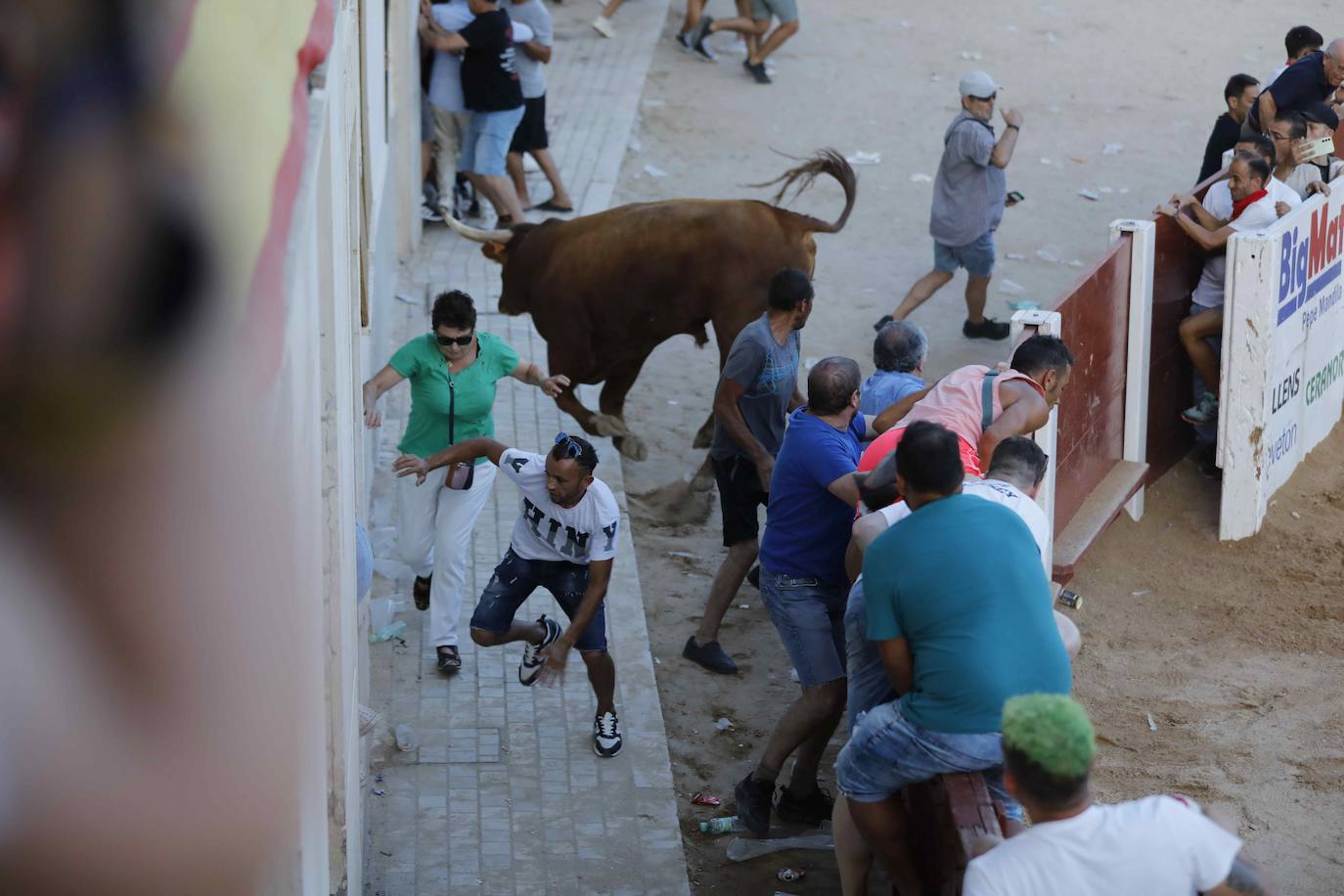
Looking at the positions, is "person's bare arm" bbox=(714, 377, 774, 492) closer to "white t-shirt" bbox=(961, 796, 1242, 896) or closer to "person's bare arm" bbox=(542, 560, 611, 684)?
"person's bare arm" bbox=(542, 560, 611, 684)

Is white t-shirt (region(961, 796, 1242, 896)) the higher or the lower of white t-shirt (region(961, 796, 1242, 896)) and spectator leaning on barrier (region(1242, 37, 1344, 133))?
the higher

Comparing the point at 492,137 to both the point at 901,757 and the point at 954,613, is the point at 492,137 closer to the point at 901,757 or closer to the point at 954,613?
the point at 901,757

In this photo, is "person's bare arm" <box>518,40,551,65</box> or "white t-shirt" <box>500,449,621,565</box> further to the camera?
"person's bare arm" <box>518,40,551,65</box>

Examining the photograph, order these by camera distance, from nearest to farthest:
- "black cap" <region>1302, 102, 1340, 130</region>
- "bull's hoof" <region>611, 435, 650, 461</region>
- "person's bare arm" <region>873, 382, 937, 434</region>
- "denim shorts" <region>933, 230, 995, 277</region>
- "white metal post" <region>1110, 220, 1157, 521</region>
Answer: "person's bare arm" <region>873, 382, 937, 434</region>
"white metal post" <region>1110, 220, 1157, 521</region>
"bull's hoof" <region>611, 435, 650, 461</region>
"black cap" <region>1302, 102, 1340, 130</region>
"denim shorts" <region>933, 230, 995, 277</region>

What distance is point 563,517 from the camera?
5.75 m

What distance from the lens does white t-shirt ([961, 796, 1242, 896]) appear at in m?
3.15

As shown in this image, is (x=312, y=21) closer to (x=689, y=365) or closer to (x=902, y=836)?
(x=902, y=836)

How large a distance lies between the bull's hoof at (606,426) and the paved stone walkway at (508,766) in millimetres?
194

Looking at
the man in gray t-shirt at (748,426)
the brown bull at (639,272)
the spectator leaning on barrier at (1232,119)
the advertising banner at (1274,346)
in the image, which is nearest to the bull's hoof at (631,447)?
the brown bull at (639,272)

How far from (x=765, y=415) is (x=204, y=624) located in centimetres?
615

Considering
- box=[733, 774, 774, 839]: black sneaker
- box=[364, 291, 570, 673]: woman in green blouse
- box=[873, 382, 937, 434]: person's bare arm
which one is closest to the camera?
box=[733, 774, 774, 839]: black sneaker

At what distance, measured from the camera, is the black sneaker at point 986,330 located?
1060cm

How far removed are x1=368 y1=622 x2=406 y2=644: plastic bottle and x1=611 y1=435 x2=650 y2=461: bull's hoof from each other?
7.06 feet

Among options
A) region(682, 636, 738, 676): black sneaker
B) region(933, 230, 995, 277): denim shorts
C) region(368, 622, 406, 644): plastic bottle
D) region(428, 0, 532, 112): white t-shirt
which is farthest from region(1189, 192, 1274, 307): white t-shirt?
region(428, 0, 532, 112): white t-shirt
